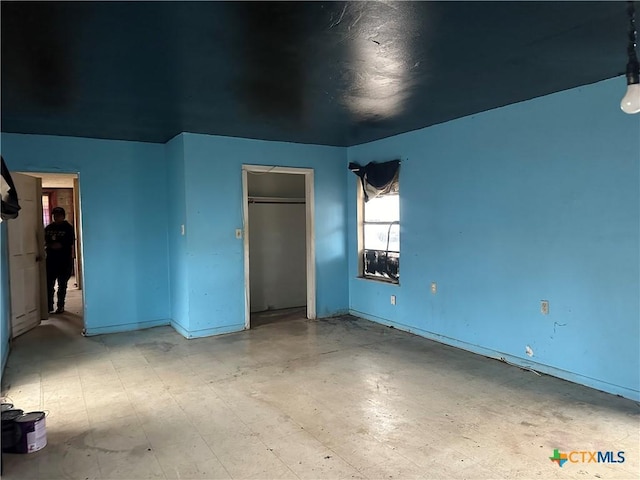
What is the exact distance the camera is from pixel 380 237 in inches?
222

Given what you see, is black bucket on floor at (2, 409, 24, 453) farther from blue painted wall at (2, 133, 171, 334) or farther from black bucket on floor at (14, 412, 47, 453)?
blue painted wall at (2, 133, 171, 334)

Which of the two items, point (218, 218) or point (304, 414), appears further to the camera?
point (218, 218)

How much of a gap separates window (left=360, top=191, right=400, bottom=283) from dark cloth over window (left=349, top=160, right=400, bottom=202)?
0.24ft

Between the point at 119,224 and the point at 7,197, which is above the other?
the point at 7,197

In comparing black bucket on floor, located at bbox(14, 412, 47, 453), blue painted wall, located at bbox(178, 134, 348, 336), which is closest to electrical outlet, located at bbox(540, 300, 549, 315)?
blue painted wall, located at bbox(178, 134, 348, 336)

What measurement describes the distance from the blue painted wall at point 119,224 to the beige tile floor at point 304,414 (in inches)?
30.1

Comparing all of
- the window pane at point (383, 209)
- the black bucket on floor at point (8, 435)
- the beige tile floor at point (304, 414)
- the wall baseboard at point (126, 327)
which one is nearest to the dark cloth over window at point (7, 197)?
the black bucket on floor at point (8, 435)

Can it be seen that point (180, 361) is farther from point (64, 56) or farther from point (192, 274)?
point (64, 56)

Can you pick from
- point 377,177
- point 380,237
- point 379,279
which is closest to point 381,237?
point 380,237

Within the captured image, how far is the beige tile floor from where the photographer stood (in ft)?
7.75

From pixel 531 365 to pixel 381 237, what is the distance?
2.37m

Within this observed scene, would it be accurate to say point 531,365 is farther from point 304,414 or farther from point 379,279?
point 379,279

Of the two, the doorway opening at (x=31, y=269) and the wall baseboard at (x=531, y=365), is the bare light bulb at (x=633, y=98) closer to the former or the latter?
the wall baseboard at (x=531, y=365)

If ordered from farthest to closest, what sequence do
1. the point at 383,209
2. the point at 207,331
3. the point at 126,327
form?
the point at 383,209
the point at 126,327
the point at 207,331
